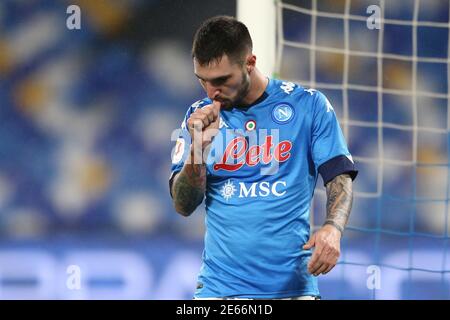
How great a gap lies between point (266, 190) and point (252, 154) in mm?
133

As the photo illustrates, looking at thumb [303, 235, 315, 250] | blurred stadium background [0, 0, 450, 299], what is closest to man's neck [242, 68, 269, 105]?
thumb [303, 235, 315, 250]

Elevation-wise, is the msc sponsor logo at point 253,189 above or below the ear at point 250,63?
below

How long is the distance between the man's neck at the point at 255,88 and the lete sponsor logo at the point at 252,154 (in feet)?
0.44

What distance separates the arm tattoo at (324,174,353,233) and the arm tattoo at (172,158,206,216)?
0.37 meters

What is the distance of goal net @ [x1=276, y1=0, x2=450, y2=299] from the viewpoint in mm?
5125

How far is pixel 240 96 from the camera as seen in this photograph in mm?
3057

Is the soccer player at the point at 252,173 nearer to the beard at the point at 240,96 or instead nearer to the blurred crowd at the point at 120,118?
the beard at the point at 240,96

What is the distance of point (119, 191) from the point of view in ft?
17.6

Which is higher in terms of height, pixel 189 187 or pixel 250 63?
pixel 250 63

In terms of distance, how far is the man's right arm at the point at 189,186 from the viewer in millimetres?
→ 2953

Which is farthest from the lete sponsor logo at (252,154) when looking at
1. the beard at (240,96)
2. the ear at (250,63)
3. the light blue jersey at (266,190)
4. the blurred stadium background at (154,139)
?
the blurred stadium background at (154,139)

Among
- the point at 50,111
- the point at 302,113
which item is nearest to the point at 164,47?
the point at 50,111

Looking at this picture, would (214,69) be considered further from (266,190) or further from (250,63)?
(266,190)

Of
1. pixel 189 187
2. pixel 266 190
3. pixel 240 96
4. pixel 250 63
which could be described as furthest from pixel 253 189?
pixel 250 63
